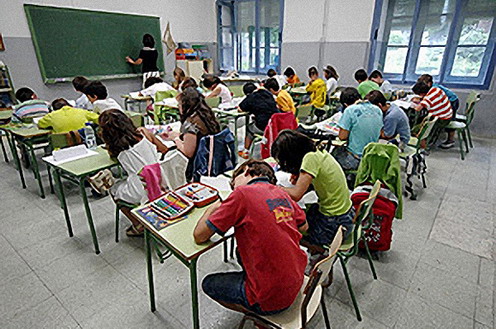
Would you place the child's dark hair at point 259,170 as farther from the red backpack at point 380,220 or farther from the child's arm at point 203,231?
the red backpack at point 380,220

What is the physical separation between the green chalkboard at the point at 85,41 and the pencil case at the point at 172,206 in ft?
19.1

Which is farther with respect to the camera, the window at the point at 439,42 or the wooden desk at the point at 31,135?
the window at the point at 439,42

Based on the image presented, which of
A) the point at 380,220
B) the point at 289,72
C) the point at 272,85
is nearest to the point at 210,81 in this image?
the point at 272,85

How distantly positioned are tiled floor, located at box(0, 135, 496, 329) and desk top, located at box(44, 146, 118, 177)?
75 centimetres

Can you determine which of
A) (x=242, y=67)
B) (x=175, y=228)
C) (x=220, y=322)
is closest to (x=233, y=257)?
(x=220, y=322)

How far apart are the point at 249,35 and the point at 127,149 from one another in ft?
25.6

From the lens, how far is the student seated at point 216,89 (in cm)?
484

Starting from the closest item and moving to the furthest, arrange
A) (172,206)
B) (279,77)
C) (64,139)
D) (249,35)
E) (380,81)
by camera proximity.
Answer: (172,206)
(64,139)
(380,81)
(279,77)
(249,35)

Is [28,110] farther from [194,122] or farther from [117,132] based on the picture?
[194,122]

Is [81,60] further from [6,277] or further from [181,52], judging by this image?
[6,277]

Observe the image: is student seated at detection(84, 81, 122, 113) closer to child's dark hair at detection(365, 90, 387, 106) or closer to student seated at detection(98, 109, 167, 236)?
student seated at detection(98, 109, 167, 236)

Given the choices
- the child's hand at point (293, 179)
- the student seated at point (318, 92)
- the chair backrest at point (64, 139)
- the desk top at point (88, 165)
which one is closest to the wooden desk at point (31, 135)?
the chair backrest at point (64, 139)

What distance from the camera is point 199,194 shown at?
1777 millimetres

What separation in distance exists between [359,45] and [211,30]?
4.70 m
